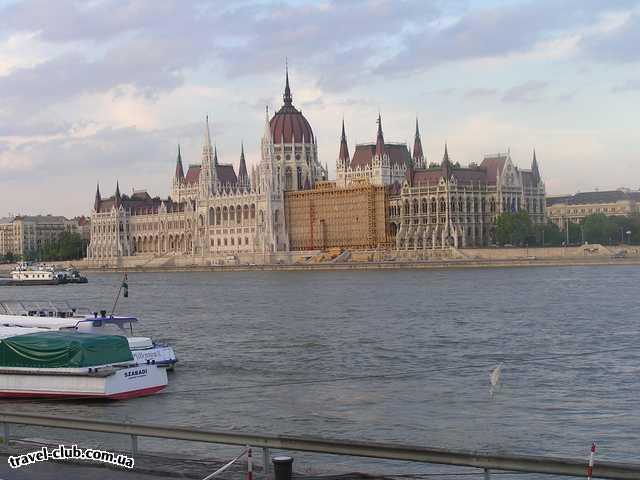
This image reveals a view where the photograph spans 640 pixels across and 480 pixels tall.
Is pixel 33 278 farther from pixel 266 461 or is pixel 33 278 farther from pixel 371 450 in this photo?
pixel 371 450

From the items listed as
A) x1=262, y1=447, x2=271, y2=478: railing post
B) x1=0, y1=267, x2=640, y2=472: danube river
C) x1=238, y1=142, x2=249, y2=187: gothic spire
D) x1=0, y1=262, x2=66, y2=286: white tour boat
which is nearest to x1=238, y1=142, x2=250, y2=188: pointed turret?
x1=238, y1=142, x2=249, y2=187: gothic spire

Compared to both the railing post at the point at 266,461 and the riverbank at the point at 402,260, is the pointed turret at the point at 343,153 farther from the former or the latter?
the railing post at the point at 266,461

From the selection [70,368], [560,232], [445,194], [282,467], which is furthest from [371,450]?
[560,232]

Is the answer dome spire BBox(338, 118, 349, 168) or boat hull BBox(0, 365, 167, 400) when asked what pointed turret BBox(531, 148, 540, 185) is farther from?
boat hull BBox(0, 365, 167, 400)

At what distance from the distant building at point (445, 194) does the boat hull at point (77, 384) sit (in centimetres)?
11513

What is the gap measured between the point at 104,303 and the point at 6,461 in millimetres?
61868

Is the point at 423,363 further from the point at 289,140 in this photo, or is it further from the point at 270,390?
the point at 289,140

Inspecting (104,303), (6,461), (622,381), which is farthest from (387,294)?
(6,461)

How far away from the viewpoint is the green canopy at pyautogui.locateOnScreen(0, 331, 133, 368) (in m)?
24.1

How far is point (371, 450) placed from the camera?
11.8 metres

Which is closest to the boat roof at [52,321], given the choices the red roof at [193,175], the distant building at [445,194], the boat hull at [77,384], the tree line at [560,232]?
the boat hull at [77,384]

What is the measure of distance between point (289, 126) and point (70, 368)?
149758mm

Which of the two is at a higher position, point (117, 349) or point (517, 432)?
point (117, 349)

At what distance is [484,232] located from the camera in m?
146
